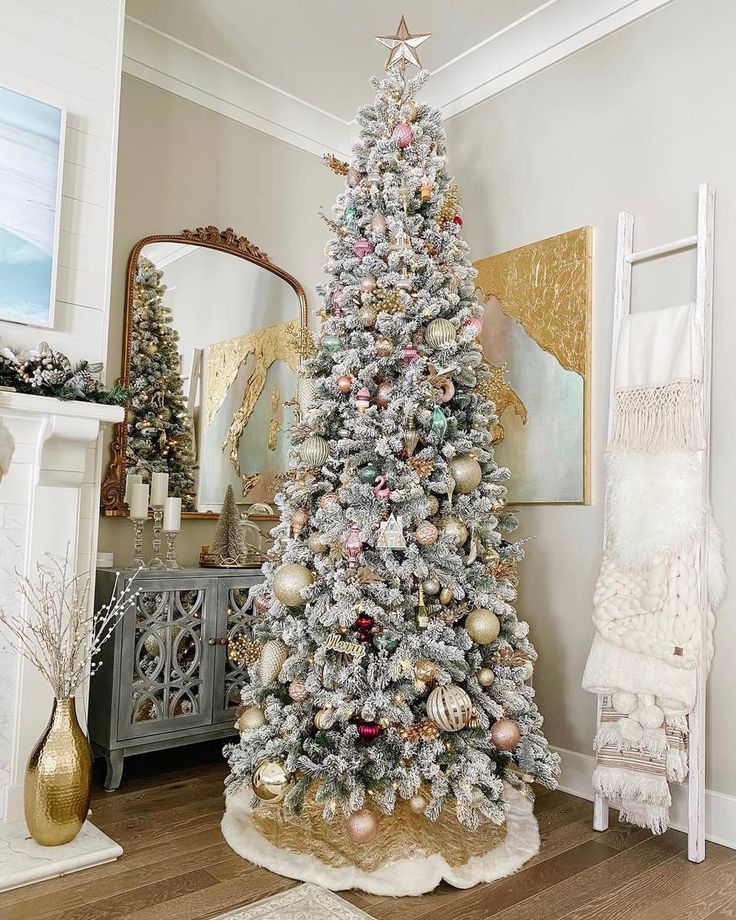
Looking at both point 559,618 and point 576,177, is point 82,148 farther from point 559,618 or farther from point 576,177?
point 559,618

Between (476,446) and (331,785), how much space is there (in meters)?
1.17

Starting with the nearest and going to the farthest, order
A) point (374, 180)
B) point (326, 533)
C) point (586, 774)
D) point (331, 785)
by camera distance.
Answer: point (331, 785) < point (326, 533) < point (374, 180) < point (586, 774)

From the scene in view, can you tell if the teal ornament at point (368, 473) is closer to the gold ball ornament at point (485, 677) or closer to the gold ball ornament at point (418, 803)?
the gold ball ornament at point (485, 677)

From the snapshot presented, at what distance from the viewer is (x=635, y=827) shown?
2.55m

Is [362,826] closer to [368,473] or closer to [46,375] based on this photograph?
[368,473]

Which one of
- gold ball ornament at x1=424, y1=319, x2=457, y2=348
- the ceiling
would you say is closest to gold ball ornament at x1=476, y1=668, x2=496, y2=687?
gold ball ornament at x1=424, y1=319, x2=457, y2=348

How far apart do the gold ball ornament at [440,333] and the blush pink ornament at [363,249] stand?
36 cm

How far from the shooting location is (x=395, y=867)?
2.13m

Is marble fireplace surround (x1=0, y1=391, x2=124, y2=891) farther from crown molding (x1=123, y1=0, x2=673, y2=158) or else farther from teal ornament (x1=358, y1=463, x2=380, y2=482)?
crown molding (x1=123, y1=0, x2=673, y2=158)

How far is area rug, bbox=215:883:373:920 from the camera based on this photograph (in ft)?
6.21

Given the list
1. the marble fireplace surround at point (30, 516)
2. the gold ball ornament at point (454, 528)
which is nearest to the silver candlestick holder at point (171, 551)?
the marble fireplace surround at point (30, 516)

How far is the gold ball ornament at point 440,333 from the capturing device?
98.1 inches

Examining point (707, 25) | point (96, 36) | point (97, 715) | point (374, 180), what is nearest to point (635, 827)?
point (97, 715)

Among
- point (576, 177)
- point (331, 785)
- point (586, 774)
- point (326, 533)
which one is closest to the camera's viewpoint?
point (331, 785)
